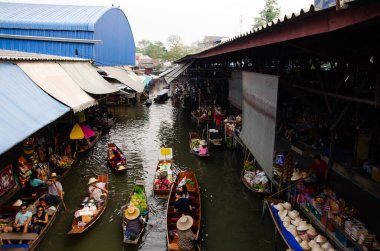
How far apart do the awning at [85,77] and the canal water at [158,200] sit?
159 inches

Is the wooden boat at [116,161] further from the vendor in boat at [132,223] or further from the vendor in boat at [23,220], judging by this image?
the vendor in boat at [23,220]

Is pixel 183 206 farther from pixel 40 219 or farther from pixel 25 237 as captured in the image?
pixel 25 237

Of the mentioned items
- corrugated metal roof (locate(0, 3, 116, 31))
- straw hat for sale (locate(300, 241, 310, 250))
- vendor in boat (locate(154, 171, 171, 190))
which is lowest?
vendor in boat (locate(154, 171, 171, 190))

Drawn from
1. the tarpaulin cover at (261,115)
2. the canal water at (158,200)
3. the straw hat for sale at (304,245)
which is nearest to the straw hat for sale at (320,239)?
the straw hat for sale at (304,245)

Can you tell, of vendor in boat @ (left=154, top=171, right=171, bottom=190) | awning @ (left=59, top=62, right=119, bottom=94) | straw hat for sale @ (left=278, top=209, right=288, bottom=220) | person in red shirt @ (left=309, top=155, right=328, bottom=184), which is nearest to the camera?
straw hat for sale @ (left=278, top=209, right=288, bottom=220)

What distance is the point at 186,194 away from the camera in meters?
12.0

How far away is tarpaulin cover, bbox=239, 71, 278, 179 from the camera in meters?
9.62

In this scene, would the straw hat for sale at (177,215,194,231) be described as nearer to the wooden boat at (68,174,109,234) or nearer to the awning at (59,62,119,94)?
the wooden boat at (68,174,109,234)

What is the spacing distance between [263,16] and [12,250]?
61.7 m

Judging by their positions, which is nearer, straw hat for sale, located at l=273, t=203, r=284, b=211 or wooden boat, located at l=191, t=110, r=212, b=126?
straw hat for sale, located at l=273, t=203, r=284, b=211

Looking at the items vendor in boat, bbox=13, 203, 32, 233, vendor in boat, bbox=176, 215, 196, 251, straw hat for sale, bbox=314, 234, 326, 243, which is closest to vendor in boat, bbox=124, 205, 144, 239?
vendor in boat, bbox=176, 215, 196, 251

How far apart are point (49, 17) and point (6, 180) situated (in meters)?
24.4

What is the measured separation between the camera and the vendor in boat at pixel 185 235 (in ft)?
30.4

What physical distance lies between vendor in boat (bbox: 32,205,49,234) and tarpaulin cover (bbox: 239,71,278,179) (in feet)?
25.5
